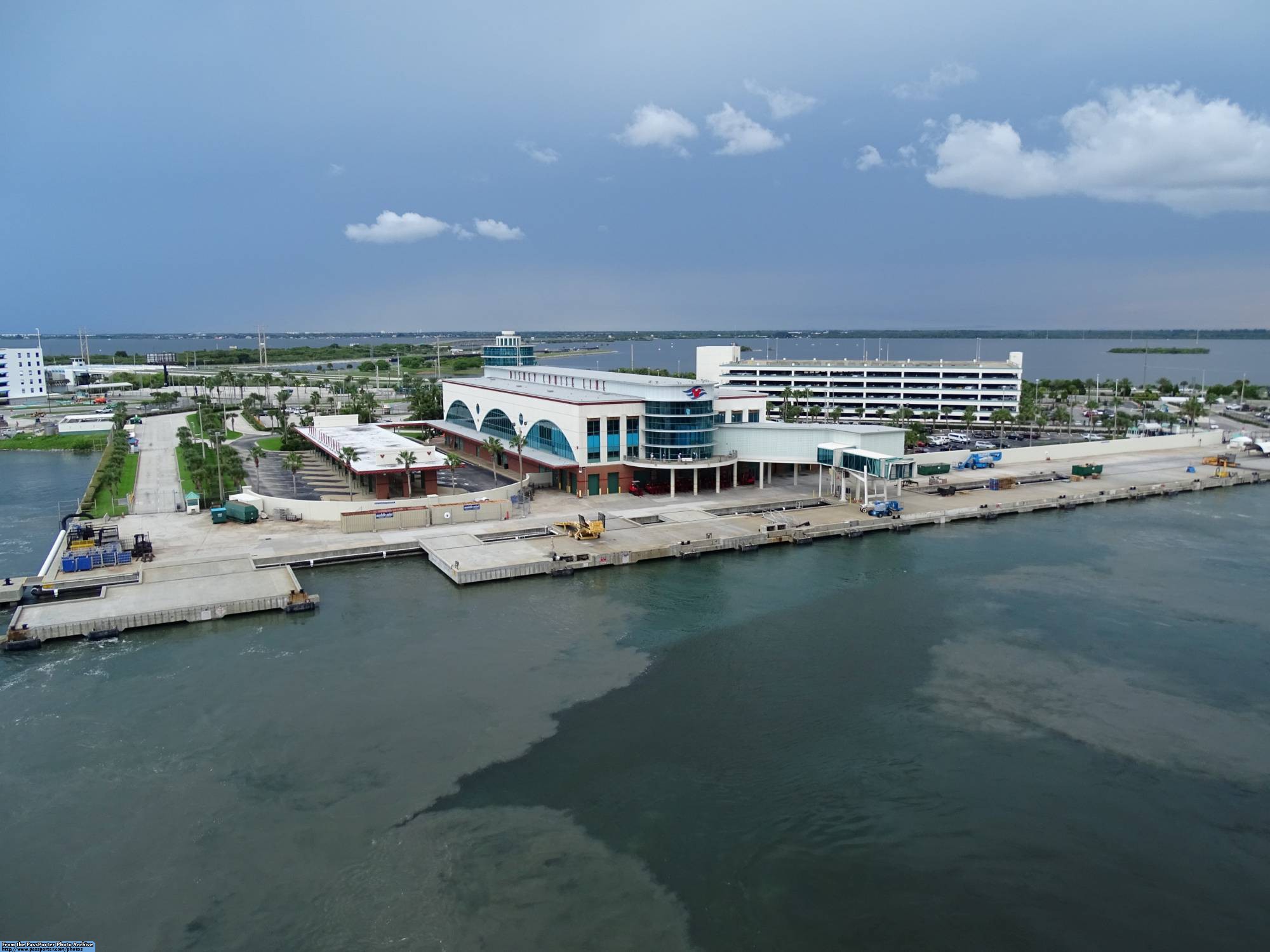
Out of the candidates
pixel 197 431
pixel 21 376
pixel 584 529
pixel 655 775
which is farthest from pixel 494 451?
pixel 21 376

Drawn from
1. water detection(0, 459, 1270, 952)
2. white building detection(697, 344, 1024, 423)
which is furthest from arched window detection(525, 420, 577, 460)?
white building detection(697, 344, 1024, 423)

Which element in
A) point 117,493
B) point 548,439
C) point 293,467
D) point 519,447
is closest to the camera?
point 117,493

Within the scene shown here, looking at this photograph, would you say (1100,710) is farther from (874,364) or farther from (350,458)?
(874,364)

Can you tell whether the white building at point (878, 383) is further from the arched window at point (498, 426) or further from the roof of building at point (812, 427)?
the roof of building at point (812, 427)

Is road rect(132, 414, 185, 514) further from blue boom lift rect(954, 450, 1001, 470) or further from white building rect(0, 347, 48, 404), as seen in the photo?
blue boom lift rect(954, 450, 1001, 470)

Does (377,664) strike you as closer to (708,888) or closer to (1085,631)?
(708,888)

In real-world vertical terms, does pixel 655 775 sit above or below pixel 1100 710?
below

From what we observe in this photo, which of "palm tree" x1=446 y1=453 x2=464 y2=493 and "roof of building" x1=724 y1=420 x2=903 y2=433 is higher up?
"roof of building" x1=724 y1=420 x2=903 y2=433

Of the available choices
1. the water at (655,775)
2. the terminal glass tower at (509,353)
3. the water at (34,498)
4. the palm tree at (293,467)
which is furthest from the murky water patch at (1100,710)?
the terminal glass tower at (509,353)
